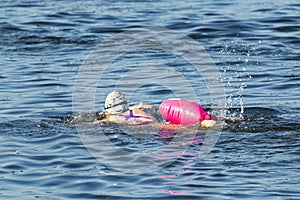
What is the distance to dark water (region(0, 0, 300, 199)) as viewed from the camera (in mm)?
8586

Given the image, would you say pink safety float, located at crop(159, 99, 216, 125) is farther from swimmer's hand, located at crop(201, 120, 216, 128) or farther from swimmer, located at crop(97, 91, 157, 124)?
swimmer, located at crop(97, 91, 157, 124)

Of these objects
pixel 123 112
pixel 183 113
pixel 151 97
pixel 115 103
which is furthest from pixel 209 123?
pixel 151 97

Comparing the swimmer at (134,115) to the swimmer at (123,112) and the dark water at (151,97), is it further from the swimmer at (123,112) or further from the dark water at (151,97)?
the dark water at (151,97)

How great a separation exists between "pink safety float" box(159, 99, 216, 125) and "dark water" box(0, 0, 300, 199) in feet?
0.75

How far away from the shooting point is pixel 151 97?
13.3 m

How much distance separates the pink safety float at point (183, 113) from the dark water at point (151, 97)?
0.23m

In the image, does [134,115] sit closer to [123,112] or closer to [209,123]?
[123,112]

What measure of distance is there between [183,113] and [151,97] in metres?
2.88

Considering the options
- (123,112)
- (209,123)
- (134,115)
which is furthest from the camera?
(123,112)

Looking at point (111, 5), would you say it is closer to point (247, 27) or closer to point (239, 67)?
point (247, 27)

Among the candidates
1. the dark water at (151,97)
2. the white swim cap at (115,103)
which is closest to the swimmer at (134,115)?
the white swim cap at (115,103)

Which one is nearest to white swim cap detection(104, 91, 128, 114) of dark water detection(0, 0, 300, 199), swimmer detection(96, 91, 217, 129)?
swimmer detection(96, 91, 217, 129)

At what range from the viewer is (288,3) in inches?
854

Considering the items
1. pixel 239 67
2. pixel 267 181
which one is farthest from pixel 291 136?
pixel 239 67
